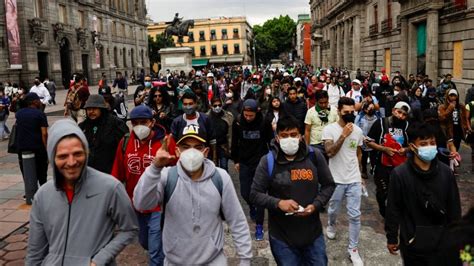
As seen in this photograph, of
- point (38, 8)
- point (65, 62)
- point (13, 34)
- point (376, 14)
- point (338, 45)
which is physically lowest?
point (65, 62)

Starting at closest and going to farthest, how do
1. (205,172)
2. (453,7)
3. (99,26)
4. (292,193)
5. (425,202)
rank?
(205,172) < (425,202) < (292,193) < (453,7) < (99,26)

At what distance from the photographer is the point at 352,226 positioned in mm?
4820

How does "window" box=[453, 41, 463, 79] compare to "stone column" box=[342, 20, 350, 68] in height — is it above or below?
below

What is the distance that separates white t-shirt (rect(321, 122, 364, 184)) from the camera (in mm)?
4996

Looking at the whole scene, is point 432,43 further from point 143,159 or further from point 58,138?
point 58,138

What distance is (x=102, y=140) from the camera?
5.00 m

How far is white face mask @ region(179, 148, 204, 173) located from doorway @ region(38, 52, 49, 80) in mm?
38253

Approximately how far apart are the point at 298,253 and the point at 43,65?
38583 millimetres

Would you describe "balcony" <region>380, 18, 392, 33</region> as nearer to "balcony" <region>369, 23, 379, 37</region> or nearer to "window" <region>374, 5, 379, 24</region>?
"balcony" <region>369, 23, 379, 37</region>

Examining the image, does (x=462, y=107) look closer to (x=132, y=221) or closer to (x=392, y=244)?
(x=392, y=244)

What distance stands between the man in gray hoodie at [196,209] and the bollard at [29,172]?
466cm

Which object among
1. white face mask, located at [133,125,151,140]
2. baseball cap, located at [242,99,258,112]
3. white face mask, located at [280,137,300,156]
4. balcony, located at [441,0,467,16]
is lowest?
white face mask, located at [280,137,300,156]

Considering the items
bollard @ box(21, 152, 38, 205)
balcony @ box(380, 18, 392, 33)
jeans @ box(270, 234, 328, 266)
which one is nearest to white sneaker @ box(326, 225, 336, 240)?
jeans @ box(270, 234, 328, 266)

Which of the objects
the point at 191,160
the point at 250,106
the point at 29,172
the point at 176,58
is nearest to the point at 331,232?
the point at 250,106
